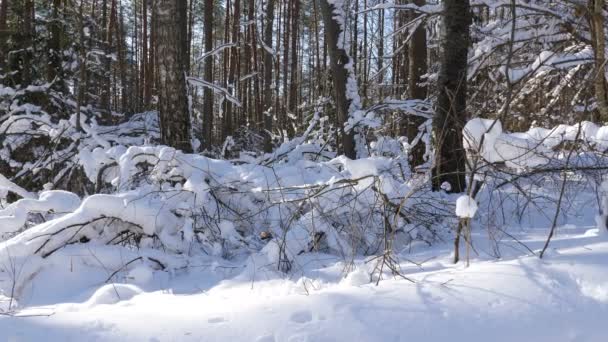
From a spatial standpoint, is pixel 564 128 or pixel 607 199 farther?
pixel 564 128

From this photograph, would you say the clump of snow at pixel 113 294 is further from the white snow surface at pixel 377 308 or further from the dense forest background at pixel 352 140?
the dense forest background at pixel 352 140

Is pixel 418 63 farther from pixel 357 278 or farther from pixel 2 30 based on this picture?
pixel 2 30

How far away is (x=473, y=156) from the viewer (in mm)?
2570

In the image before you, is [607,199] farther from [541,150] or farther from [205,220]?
[205,220]

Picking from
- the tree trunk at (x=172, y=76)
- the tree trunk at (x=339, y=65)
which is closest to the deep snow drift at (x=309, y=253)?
the tree trunk at (x=172, y=76)

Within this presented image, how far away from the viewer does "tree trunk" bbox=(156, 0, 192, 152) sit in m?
4.76

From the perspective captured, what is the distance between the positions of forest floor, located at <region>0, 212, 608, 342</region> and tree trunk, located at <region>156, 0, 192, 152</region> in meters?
2.38

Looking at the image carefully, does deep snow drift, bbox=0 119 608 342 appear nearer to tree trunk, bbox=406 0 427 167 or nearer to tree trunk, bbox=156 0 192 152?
tree trunk, bbox=156 0 192 152

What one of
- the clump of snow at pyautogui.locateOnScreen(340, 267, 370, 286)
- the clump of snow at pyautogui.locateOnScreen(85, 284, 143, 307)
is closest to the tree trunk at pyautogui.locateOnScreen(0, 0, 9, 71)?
the clump of snow at pyautogui.locateOnScreen(85, 284, 143, 307)


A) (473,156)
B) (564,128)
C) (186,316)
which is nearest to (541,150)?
(564,128)

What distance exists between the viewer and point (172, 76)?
15.7ft

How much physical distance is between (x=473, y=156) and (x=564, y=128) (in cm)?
77

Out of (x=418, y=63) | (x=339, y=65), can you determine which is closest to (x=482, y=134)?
(x=339, y=65)

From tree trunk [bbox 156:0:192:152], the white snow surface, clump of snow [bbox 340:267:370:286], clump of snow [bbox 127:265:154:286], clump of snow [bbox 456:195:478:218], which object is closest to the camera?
the white snow surface
